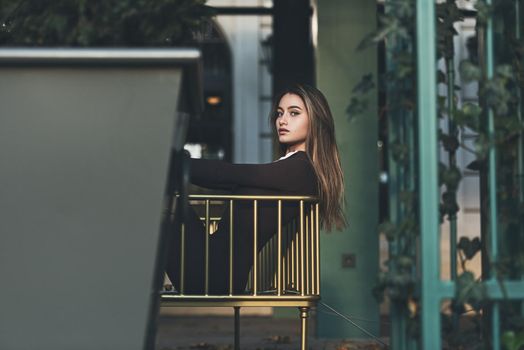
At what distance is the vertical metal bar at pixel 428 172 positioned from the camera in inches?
92.2

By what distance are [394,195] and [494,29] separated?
0.52 m

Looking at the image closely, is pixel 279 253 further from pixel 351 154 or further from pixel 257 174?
pixel 351 154

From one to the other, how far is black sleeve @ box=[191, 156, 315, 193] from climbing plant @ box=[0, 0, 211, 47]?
0.88 metres

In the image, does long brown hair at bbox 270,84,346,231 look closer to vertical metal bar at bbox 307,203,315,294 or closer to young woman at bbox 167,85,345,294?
young woman at bbox 167,85,345,294

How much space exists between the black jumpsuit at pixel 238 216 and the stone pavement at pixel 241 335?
1308 millimetres

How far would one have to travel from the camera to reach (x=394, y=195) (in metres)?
2.51

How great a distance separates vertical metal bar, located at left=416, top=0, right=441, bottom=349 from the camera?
7.68 ft

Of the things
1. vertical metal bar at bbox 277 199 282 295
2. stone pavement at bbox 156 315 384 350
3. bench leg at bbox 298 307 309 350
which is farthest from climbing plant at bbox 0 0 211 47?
stone pavement at bbox 156 315 384 350

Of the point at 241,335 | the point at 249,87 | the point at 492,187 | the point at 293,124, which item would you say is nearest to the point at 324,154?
the point at 293,124

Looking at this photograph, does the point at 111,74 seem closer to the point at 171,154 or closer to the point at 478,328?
the point at 171,154

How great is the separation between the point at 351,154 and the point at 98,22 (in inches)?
128

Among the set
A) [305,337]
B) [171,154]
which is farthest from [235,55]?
[171,154]

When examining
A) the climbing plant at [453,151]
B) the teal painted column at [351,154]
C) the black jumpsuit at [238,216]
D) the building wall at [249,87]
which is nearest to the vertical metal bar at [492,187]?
the climbing plant at [453,151]

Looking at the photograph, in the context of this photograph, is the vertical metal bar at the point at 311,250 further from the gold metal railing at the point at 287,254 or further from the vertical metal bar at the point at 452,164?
the vertical metal bar at the point at 452,164
